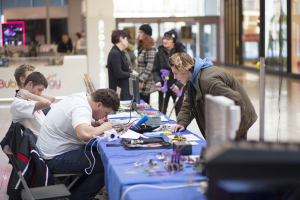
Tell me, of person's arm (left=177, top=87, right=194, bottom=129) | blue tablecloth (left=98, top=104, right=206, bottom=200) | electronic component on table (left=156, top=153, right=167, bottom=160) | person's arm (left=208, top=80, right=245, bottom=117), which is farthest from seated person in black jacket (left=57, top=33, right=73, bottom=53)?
electronic component on table (left=156, top=153, right=167, bottom=160)

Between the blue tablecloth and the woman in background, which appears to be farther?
the woman in background

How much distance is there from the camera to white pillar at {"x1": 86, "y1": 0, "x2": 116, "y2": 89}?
996 cm

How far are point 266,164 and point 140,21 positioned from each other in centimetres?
2148

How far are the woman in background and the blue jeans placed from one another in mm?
3096

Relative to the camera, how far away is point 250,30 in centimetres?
2019

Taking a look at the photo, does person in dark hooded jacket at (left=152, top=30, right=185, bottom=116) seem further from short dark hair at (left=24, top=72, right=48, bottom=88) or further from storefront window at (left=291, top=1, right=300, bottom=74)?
storefront window at (left=291, top=1, right=300, bottom=74)

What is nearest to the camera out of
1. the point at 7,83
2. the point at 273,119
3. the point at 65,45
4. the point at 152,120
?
the point at 152,120

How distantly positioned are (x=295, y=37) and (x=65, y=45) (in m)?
8.34

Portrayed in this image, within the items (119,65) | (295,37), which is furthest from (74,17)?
(295,37)

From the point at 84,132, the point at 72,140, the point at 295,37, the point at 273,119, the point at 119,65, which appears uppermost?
the point at 295,37

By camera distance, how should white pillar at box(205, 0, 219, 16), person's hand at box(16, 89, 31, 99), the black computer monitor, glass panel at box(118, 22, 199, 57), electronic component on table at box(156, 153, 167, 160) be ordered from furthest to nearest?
white pillar at box(205, 0, 219, 16)
glass panel at box(118, 22, 199, 57)
the black computer monitor
person's hand at box(16, 89, 31, 99)
electronic component on table at box(156, 153, 167, 160)

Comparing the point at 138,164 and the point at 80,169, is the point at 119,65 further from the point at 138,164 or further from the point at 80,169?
the point at 138,164

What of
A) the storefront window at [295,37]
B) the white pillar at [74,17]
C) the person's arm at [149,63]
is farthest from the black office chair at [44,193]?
the storefront window at [295,37]

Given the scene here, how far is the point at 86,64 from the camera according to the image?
395 inches
